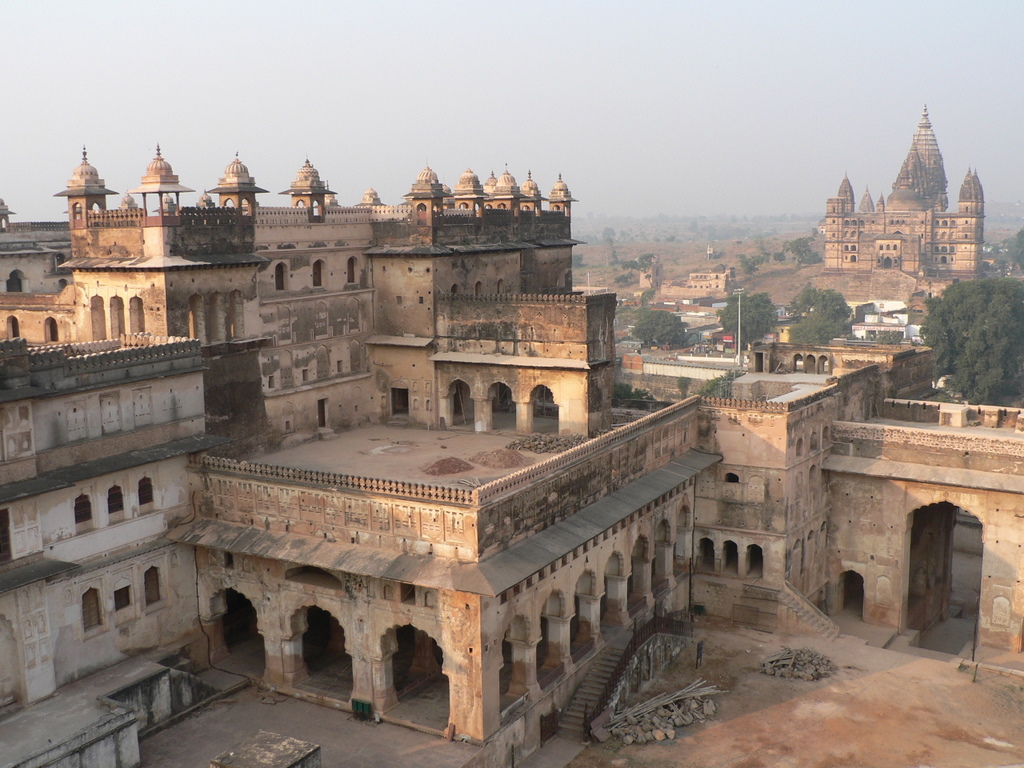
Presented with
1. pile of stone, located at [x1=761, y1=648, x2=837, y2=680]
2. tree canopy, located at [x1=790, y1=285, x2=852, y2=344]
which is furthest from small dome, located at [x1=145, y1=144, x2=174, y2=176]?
tree canopy, located at [x1=790, y1=285, x2=852, y2=344]

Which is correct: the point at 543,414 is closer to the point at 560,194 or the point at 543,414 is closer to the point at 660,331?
the point at 560,194

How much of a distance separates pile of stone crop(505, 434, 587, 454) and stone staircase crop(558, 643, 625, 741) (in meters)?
6.43

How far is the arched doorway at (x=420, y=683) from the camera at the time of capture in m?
24.6

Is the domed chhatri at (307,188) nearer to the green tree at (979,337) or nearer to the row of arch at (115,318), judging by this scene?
the row of arch at (115,318)

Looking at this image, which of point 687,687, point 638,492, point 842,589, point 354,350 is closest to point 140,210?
point 354,350

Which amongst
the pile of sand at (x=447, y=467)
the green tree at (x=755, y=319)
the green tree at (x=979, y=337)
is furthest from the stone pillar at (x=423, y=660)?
the green tree at (x=755, y=319)

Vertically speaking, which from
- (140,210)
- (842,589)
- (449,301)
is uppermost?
(140,210)

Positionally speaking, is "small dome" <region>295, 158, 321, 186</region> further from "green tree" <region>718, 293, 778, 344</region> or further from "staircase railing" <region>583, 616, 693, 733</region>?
"green tree" <region>718, 293, 778, 344</region>

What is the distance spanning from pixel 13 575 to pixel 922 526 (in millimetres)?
28733

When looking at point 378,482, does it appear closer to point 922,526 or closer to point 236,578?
point 236,578

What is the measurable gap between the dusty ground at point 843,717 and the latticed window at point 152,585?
35.6 ft

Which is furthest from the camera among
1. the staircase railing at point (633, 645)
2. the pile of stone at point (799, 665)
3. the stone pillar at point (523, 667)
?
the pile of stone at point (799, 665)

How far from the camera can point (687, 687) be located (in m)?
28.4

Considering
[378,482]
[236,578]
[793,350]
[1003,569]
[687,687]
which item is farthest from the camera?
[793,350]
